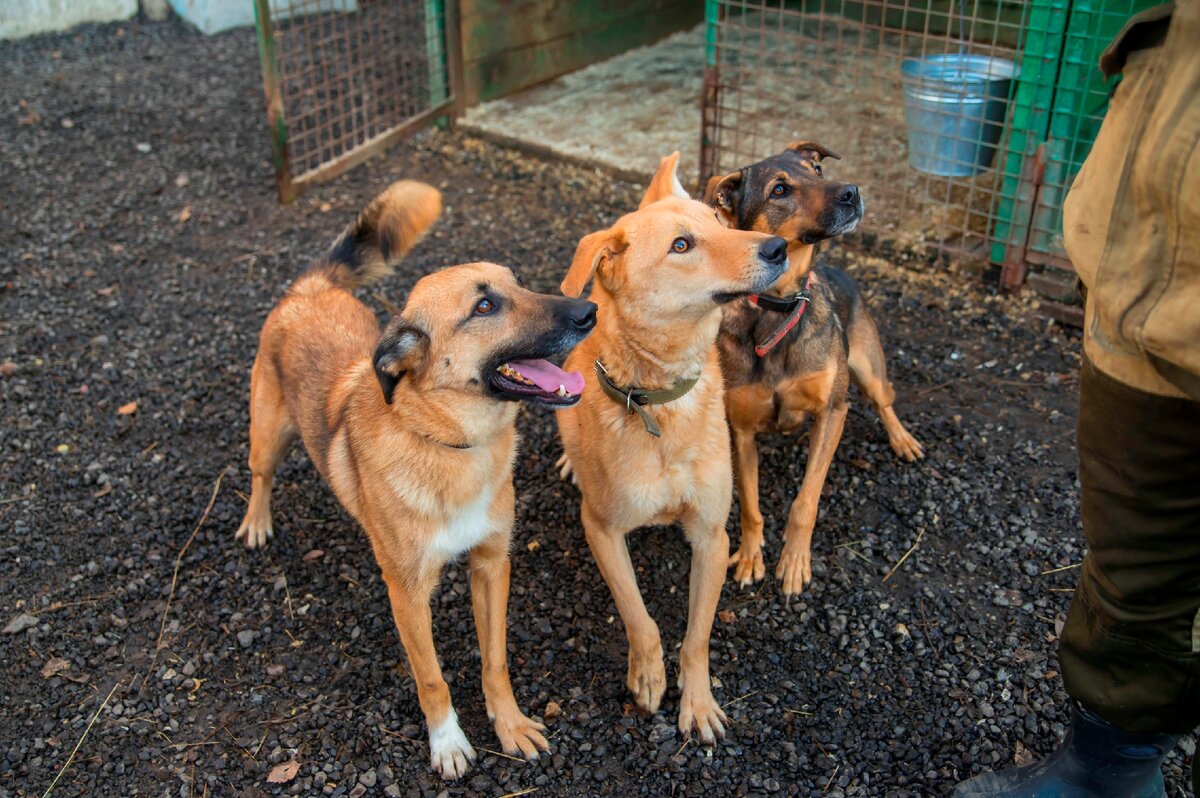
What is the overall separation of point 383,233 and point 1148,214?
2.43 m

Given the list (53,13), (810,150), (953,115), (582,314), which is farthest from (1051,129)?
(53,13)

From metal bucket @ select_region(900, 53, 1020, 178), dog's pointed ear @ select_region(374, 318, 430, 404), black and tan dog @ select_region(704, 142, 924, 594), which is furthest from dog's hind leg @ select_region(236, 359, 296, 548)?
metal bucket @ select_region(900, 53, 1020, 178)

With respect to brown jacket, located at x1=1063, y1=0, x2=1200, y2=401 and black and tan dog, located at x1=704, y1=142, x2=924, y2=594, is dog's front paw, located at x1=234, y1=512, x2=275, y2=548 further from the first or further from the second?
brown jacket, located at x1=1063, y1=0, x2=1200, y2=401

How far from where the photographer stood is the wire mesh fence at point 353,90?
6621 mm

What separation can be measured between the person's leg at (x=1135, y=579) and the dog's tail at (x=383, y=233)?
220 cm

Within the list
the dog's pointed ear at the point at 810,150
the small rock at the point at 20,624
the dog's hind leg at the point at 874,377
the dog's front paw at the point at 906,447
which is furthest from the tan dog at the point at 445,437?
the dog's front paw at the point at 906,447

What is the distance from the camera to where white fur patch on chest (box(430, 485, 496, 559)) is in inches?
116

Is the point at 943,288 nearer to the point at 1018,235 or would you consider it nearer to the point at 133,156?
the point at 1018,235

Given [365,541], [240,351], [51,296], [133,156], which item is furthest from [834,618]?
[133,156]

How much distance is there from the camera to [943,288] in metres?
5.61

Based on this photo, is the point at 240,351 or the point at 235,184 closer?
the point at 240,351

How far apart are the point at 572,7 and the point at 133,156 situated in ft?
12.1

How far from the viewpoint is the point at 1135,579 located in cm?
229

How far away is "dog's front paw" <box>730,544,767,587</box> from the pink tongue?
129 cm
